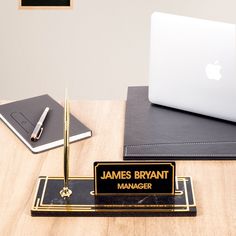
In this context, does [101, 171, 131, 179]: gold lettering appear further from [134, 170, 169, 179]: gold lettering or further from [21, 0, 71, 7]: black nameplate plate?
[21, 0, 71, 7]: black nameplate plate

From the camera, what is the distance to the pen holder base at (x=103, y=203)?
1.18 m

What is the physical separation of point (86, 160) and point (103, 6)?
5.42 feet

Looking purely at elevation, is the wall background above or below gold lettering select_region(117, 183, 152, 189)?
below

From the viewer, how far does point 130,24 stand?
292 centimetres

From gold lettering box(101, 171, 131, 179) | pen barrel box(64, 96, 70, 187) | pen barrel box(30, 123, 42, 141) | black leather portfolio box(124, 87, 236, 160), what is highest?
pen barrel box(64, 96, 70, 187)

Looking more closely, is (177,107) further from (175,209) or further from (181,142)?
(175,209)

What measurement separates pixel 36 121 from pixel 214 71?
53 centimetres

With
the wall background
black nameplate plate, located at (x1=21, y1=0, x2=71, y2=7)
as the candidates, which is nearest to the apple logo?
the wall background

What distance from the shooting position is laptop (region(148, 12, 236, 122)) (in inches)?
58.2

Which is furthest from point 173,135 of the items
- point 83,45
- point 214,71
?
point 83,45

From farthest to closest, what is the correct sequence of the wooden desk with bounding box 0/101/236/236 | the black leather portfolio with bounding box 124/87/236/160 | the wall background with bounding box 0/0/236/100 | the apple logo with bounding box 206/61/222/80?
the wall background with bounding box 0/0/236/100 < the apple logo with bounding box 206/61/222/80 < the black leather portfolio with bounding box 124/87/236/160 < the wooden desk with bounding box 0/101/236/236

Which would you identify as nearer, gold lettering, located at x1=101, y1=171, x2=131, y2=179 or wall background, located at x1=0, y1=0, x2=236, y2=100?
gold lettering, located at x1=101, y1=171, x2=131, y2=179

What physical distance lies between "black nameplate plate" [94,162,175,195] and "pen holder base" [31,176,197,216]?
Answer: 0.01 m

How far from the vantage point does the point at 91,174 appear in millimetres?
1325
